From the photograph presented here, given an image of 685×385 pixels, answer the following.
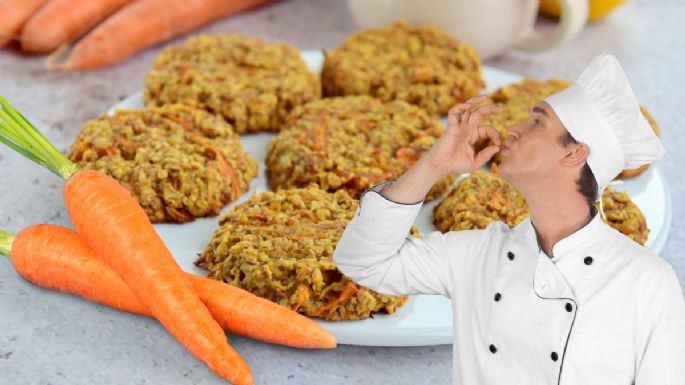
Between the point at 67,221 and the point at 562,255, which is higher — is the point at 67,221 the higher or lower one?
the lower one

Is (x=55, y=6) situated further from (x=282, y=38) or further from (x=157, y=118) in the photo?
(x=157, y=118)

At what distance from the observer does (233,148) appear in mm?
2412

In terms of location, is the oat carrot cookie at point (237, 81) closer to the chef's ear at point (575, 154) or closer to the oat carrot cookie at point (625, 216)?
the oat carrot cookie at point (625, 216)

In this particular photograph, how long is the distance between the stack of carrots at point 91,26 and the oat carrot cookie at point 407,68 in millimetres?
744

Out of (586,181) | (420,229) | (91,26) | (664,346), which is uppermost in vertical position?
(586,181)

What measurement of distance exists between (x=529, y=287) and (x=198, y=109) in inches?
50.3

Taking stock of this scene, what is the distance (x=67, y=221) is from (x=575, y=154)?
4.53 feet

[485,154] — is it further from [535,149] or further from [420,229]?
[420,229]

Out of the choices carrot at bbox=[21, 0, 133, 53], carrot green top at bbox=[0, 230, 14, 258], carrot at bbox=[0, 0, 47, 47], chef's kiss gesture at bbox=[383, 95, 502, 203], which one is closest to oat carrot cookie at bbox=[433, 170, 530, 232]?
chef's kiss gesture at bbox=[383, 95, 502, 203]

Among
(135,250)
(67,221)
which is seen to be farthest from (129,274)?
(67,221)

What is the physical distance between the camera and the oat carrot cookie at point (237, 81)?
260 cm

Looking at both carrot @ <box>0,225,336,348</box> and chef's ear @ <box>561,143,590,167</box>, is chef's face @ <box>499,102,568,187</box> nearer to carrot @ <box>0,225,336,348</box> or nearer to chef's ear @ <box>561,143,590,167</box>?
chef's ear @ <box>561,143,590,167</box>

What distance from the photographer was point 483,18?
3.08 meters

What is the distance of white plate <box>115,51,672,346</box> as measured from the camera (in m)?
1.94
